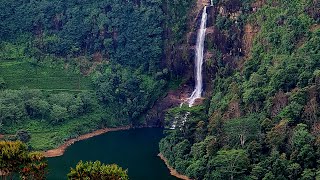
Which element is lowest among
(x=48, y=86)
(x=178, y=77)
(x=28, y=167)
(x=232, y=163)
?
(x=232, y=163)

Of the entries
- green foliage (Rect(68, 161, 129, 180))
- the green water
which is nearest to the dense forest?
the green water

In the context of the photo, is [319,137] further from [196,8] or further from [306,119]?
[196,8]

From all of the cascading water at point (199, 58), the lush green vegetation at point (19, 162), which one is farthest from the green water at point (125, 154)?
the lush green vegetation at point (19, 162)

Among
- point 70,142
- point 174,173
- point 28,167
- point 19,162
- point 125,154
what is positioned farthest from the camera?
point 70,142

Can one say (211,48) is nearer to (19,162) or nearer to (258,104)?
(258,104)

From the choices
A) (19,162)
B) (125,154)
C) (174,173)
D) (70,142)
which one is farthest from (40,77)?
(19,162)

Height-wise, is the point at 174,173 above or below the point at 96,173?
below

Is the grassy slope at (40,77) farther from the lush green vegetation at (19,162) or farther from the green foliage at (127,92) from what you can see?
the lush green vegetation at (19,162)

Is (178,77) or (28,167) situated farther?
(178,77)

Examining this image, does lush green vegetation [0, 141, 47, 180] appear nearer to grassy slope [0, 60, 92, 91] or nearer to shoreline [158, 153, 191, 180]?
shoreline [158, 153, 191, 180]
